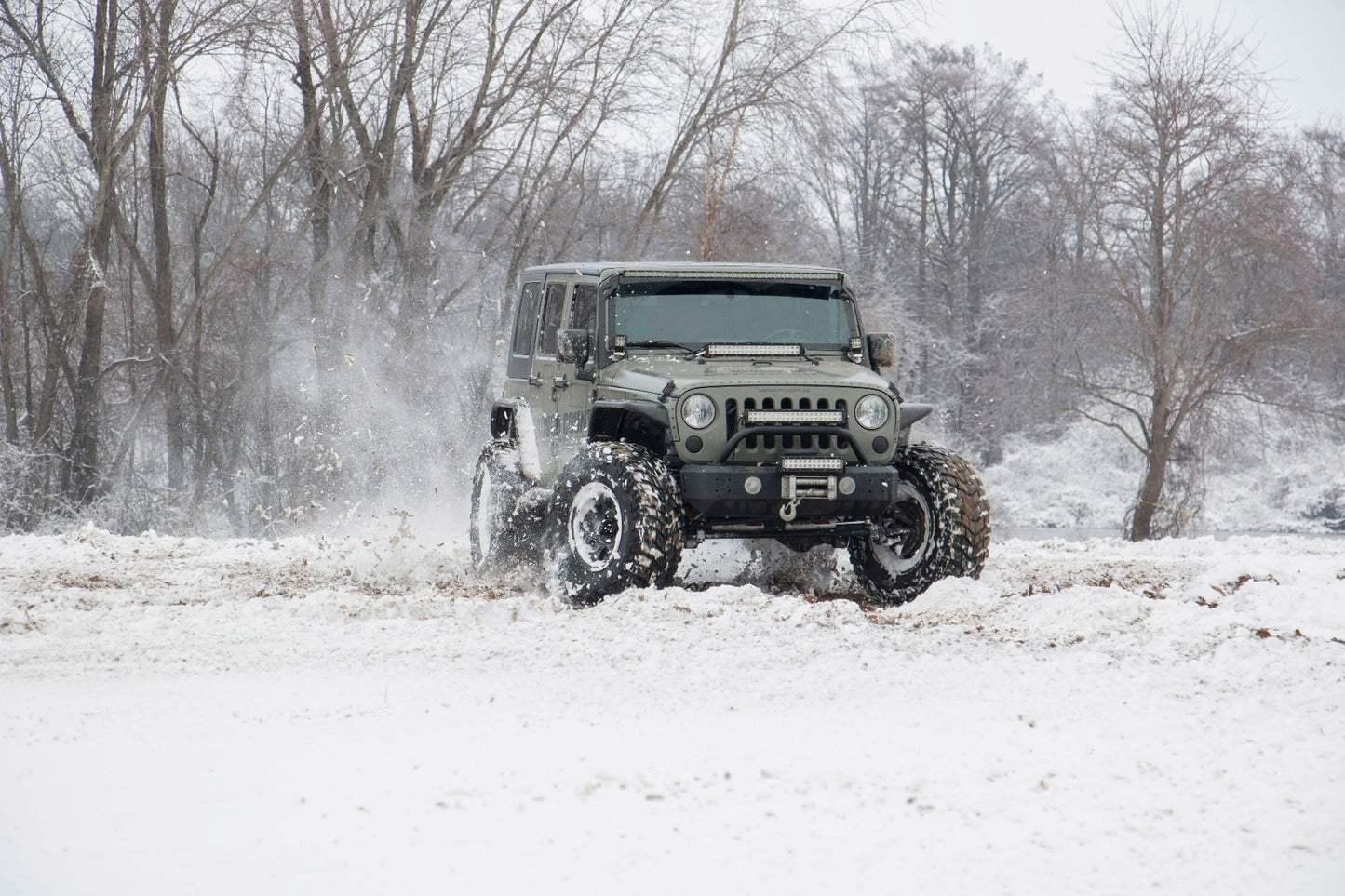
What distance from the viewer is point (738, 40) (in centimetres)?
2020

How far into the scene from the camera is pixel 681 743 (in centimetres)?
450

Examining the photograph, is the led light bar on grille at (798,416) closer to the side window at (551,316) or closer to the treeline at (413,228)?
the side window at (551,316)

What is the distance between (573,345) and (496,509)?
6.35ft

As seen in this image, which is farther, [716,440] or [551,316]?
[551,316]

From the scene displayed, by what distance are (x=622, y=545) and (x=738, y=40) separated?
14684mm

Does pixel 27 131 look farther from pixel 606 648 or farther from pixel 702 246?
pixel 606 648

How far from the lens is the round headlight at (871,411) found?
7707mm

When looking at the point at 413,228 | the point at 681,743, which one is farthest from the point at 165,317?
the point at 681,743

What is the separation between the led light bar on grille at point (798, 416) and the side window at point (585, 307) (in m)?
1.58

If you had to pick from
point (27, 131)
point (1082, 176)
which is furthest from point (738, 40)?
point (27, 131)

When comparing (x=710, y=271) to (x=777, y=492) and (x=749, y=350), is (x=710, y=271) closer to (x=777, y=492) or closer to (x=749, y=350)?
(x=749, y=350)

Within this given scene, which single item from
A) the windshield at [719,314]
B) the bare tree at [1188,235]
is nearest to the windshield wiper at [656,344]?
the windshield at [719,314]

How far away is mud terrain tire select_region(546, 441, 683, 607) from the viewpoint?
7.27 metres

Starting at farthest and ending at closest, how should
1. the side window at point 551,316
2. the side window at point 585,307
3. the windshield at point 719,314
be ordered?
the side window at point 551,316 < the side window at point 585,307 < the windshield at point 719,314
